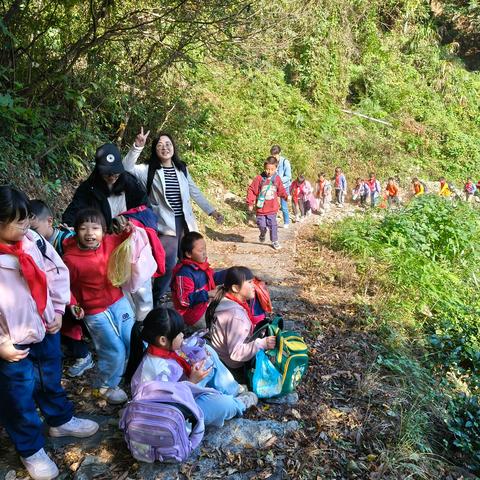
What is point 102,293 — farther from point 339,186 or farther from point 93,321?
point 339,186

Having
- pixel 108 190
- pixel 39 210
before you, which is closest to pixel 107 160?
pixel 108 190

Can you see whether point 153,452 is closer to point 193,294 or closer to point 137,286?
point 137,286

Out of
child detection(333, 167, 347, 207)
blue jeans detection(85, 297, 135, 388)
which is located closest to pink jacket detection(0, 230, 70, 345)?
blue jeans detection(85, 297, 135, 388)

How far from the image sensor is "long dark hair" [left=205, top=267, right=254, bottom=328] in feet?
11.6

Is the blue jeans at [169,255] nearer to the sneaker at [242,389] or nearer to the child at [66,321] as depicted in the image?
the child at [66,321]

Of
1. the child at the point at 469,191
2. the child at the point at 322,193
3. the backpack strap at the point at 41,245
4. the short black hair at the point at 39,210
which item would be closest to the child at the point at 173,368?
the backpack strap at the point at 41,245

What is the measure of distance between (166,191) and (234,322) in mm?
1761

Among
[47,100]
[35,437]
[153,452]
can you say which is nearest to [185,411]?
[153,452]

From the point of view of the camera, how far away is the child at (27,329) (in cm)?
241

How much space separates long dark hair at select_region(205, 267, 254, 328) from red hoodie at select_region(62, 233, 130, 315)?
32.3 inches

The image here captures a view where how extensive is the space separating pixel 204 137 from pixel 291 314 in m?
7.75

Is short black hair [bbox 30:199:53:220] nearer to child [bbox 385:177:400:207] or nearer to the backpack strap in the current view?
the backpack strap

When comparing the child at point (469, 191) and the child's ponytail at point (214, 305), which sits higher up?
the child's ponytail at point (214, 305)

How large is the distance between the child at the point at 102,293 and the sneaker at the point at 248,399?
2.90ft
